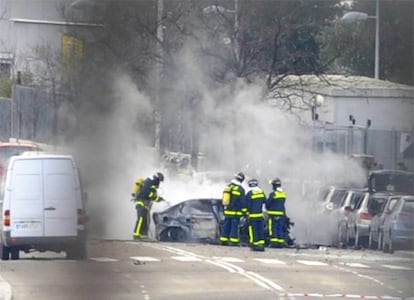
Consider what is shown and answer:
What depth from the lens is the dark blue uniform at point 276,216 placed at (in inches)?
471

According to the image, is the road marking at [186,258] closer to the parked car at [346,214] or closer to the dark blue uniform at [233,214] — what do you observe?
the dark blue uniform at [233,214]

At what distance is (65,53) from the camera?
7.76ft

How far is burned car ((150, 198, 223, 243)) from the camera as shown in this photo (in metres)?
12.8

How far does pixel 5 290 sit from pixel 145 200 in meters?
4.49

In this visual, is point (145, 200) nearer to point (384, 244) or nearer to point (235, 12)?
point (384, 244)

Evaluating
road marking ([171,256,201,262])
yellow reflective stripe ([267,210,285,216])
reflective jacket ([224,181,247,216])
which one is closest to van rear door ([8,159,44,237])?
road marking ([171,256,201,262])

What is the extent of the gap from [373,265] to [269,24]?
4.27 meters

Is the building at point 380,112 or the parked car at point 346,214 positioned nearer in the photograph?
the building at point 380,112

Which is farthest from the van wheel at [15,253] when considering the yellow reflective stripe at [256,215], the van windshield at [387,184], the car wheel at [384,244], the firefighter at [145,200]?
the car wheel at [384,244]

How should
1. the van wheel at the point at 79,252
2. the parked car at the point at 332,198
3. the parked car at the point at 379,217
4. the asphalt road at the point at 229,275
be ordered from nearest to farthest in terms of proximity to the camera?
1. the van wheel at the point at 79,252
2. the asphalt road at the point at 229,275
3. the parked car at the point at 379,217
4. the parked car at the point at 332,198

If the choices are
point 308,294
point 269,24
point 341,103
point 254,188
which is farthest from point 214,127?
point 341,103

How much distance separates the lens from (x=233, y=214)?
12.1 metres

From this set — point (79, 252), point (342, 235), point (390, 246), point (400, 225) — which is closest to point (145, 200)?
point (390, 246)

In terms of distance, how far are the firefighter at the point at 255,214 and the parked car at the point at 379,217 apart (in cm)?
134
